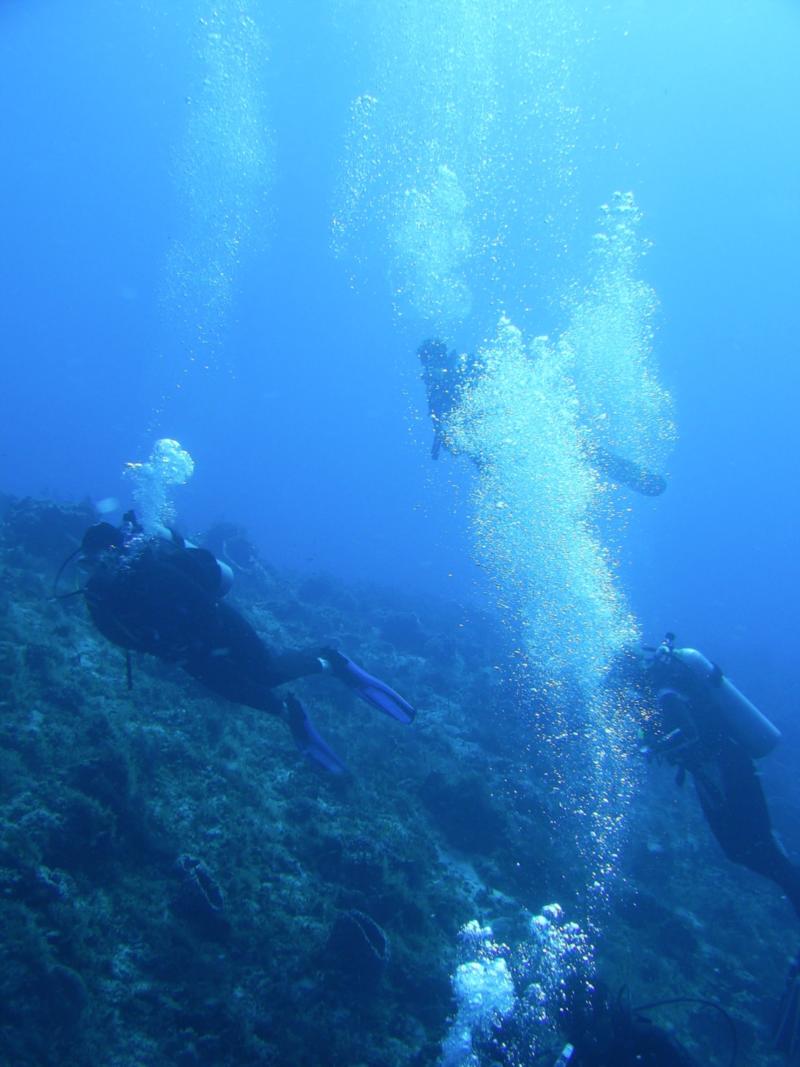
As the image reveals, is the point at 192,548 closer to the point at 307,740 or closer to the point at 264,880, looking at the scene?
the point at 307,740

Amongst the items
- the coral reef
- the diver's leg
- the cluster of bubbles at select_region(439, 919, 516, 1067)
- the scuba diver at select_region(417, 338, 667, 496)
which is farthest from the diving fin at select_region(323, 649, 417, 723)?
the scuba diver at select_region(417, 338, 667, 496)

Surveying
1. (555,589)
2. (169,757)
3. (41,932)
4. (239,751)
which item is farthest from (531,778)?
(555,589)

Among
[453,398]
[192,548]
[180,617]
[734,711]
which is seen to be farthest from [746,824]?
[453,398]

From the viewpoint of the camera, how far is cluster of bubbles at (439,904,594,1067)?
533 centimetres

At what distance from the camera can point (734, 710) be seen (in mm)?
7969

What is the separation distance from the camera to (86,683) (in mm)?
8227

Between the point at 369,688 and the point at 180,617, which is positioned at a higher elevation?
the point at 369,688

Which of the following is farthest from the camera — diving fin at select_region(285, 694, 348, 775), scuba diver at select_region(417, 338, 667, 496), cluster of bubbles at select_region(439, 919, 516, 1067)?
scuba diver at select_region(417, 338, 667, 496)

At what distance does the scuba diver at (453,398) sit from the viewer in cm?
1509

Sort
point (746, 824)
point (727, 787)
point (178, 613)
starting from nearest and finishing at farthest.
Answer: point (178, 613) < point (746, 824) < point (727, 787)

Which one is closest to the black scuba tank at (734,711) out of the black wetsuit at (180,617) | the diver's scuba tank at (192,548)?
the black wetsuit at (180,617)

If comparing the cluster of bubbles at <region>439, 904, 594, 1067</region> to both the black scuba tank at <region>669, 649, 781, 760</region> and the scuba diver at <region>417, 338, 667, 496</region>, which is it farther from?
the scuba diver at <region>417, 338, 667, 496</region>

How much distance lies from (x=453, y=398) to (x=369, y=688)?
10.0 meters

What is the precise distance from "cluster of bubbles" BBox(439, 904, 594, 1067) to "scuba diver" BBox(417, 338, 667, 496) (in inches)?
379
